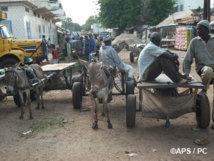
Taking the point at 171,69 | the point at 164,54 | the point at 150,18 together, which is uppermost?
the point at 150,18

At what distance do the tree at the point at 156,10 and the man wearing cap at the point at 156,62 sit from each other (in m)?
33.4

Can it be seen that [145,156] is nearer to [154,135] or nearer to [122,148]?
[122,148]

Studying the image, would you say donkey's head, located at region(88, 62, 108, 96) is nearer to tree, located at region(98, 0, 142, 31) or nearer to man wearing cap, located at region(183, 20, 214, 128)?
man wearing cap, located at region(183, 20, 214, 128)

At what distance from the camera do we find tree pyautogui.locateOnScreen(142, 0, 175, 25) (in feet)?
119

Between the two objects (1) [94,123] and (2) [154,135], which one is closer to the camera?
(2) [154,135]

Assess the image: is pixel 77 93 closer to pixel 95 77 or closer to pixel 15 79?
pixel 15 79

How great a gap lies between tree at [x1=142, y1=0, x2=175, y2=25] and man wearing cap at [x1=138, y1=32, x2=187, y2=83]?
33409mm

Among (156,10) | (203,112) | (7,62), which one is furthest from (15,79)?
(156,10)

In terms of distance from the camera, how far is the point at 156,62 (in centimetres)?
458

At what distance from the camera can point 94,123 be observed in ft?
16.3

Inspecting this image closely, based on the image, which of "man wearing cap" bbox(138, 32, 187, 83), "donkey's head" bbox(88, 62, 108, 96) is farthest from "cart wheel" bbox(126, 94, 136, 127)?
"donkey's head" bbox(88, 62, 108, 96)

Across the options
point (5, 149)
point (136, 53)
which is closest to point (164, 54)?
point (5, 149)

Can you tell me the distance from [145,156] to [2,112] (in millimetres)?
4470

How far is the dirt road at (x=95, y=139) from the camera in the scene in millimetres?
3812
